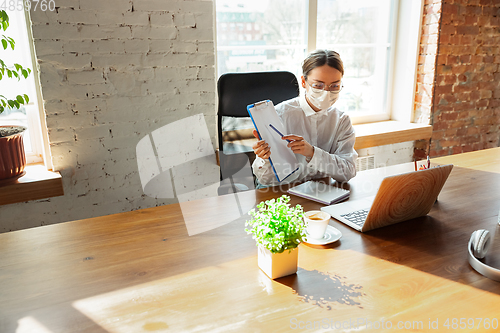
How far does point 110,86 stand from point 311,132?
1151 mm

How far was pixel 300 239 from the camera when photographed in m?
0.85

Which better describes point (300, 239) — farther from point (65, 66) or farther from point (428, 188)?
point (65, 66)

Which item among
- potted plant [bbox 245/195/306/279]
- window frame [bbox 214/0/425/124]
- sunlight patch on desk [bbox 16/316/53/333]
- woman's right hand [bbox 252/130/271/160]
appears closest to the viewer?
sunlight patch on desk [bbox 16/316/53/333]

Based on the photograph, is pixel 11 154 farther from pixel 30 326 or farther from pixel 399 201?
pixel 399 201

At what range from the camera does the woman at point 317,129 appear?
5.17 feet

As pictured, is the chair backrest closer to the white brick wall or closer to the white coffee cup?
the white brick wall

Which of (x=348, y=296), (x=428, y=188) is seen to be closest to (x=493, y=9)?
(x=428, y=188)

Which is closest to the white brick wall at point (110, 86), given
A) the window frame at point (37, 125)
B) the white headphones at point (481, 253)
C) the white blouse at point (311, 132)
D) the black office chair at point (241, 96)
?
the window frame at point (37, 125)

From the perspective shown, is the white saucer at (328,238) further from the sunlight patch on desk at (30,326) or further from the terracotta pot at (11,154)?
the terracotta pot at (11,154)

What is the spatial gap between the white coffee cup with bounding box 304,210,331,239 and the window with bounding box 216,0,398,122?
5.91 ft

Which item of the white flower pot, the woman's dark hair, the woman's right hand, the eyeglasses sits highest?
the woman's dark hair

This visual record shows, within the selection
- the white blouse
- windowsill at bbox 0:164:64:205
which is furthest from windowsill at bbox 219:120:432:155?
windowsill at bbox 0:164:64:205

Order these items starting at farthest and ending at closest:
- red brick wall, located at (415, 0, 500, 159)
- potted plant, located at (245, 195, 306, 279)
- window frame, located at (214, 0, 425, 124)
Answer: window frame, located at (214, 0, 425, 124) < red brick wall, located at (415, 0, 500, 159) < potted plant, located at (245, 195, 306, 279)

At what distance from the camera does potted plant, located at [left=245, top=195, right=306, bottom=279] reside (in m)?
0.84
